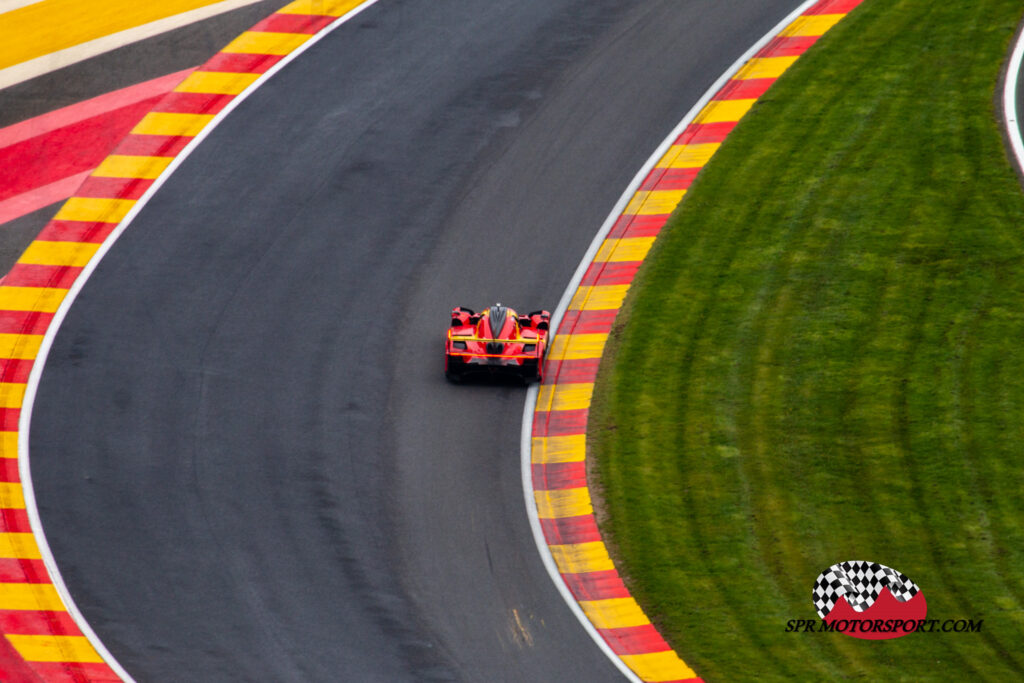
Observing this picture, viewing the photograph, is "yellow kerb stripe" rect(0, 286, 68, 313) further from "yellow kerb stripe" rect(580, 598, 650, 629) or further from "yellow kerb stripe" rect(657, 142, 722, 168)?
"yellow kerb stripe" rect(657, 142, 722, 168)

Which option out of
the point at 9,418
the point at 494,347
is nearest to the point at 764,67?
the point at 494,347

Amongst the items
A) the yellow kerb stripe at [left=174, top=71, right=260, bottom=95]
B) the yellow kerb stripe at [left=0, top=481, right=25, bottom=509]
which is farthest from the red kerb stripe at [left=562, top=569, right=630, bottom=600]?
the yellow kerb stripe at [left=174, top=71, right=260, bottom=95]

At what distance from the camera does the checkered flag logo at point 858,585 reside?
853 inches

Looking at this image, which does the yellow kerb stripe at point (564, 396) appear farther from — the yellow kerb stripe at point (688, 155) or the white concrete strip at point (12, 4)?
the white concrete strip at point (12, 4)

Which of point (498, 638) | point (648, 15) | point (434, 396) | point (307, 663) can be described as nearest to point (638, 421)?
point (434, 396)

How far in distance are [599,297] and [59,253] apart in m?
11.0

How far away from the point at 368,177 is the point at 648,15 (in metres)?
9.78

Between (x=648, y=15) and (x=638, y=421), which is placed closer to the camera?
(x=638, y=421)

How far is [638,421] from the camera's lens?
83.1 ft

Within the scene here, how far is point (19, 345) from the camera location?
87.4ft

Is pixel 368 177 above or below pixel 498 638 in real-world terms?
above

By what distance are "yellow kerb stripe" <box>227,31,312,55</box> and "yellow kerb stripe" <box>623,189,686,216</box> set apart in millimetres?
9861

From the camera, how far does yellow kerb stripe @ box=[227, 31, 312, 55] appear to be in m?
34.9

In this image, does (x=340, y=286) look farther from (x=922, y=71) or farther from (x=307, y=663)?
(x=922, y=71)
